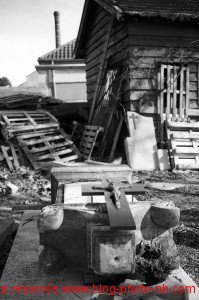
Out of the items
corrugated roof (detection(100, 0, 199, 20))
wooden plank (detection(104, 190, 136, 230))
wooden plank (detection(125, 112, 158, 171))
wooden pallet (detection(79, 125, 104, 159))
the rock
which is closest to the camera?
wooden plank (detection(104, 190, 136, 230))

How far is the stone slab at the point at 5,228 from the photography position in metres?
3.37

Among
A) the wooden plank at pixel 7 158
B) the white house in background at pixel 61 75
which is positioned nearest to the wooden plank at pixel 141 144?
the wooden plank at pixel 7 158

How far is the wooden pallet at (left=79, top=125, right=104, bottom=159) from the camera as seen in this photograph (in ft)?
28.5

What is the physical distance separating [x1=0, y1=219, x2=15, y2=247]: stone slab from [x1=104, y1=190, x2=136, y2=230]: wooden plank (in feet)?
5.62

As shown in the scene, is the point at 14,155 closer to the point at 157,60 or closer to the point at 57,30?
the point at 157,60

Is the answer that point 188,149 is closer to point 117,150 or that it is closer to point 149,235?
point 117,150

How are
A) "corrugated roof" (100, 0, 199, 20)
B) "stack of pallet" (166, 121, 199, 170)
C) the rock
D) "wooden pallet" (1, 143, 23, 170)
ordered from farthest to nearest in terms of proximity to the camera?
"wooden pallet" (1, 143, 23, 170)
"stack of pallet" (166, 121, 199, 170)
"corrugated roof" (100, 0, 199, 20)
the rock

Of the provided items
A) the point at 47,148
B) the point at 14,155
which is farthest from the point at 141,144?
the point at 14,155

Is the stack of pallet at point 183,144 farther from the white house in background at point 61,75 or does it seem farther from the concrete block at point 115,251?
the white house in background at point 61,75

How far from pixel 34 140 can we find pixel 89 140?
→ 163 centimetres

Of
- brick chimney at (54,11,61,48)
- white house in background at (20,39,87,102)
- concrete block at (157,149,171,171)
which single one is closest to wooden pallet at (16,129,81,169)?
concrete block at (157,149,171,171)

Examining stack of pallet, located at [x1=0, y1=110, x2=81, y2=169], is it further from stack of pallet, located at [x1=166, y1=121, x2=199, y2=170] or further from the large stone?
the large stone

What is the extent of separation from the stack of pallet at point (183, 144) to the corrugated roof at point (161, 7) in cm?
274

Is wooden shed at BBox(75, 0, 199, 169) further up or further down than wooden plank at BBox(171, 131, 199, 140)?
further up
